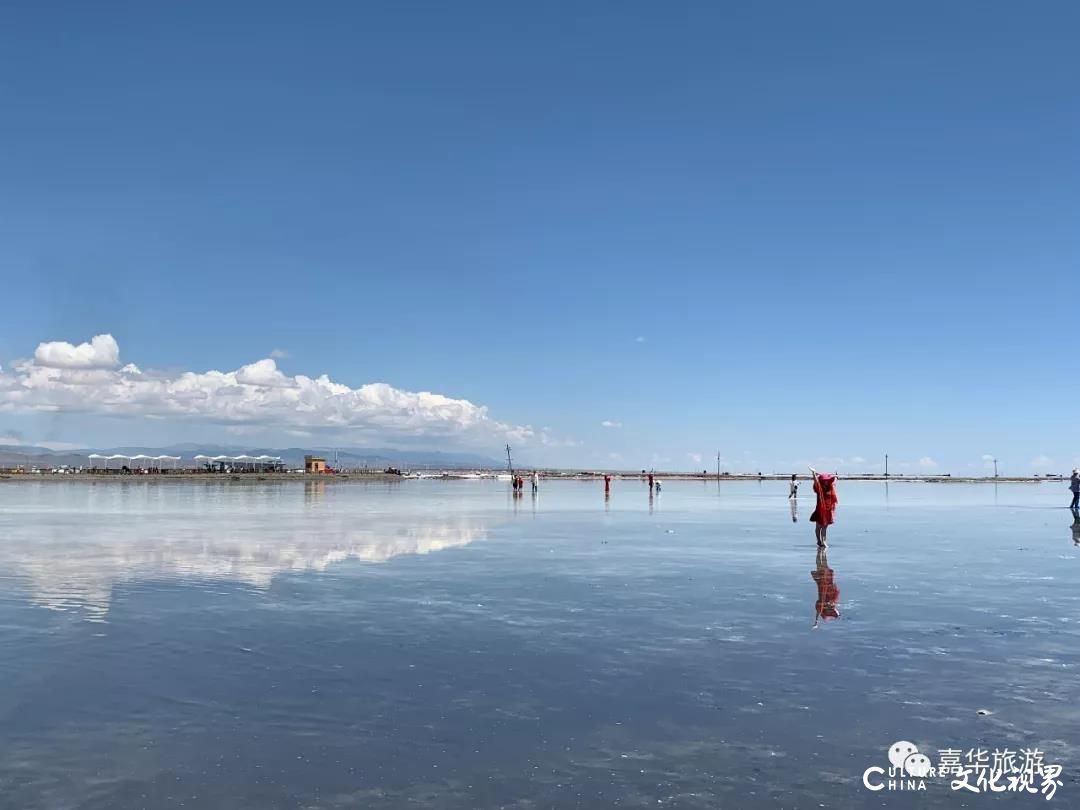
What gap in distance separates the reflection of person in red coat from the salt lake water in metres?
0.16

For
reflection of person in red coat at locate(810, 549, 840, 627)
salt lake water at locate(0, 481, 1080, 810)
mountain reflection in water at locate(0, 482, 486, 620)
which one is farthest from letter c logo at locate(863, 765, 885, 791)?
mountain reflection in water at locate(0, 482, 486, 620)

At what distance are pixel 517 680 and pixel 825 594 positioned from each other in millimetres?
8168

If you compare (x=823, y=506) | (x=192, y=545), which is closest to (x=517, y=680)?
(x=823, y=506)

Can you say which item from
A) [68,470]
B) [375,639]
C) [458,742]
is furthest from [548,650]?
[68,470]

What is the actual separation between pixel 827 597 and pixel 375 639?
A: 8.29m

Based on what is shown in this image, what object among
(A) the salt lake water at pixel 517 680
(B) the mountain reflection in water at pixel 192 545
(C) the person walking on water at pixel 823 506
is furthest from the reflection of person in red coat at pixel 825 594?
(B) the mountain reflection in water at pixel 192 545

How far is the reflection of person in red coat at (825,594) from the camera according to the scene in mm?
13219

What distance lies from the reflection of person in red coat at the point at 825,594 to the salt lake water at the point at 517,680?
16 cm

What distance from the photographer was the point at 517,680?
9344 mm

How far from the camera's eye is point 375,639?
1147cm

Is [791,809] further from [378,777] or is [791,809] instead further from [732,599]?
[732,599]

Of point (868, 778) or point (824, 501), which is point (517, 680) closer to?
point (868, 778)

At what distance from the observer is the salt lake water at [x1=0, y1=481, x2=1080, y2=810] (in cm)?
652

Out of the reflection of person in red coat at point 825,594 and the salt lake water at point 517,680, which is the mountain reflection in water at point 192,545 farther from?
the reflection of person in red coat at point 825,594
